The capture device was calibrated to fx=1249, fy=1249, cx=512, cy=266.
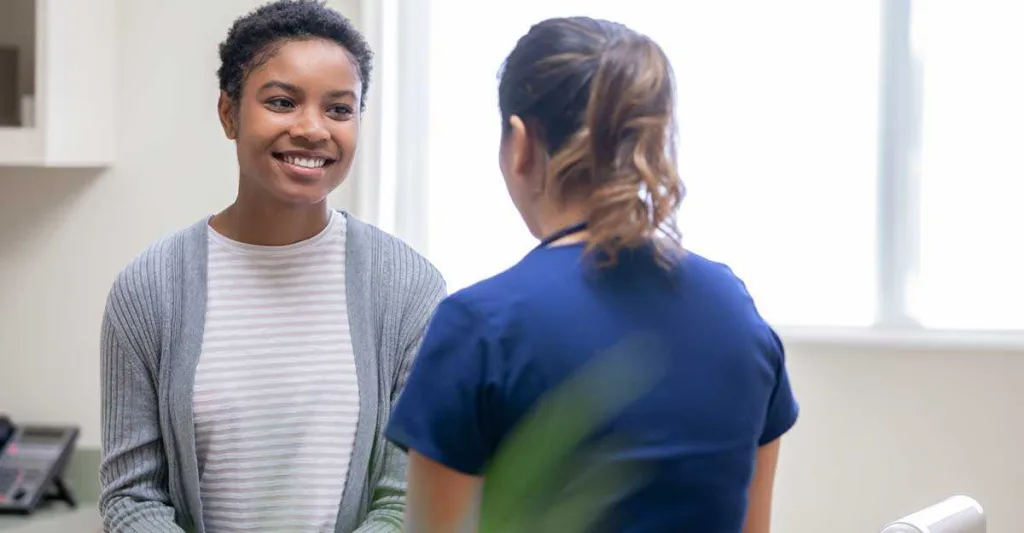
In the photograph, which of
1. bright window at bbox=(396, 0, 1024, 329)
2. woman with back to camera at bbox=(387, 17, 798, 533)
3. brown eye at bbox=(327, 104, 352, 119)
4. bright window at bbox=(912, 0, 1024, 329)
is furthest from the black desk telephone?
woman with back to camera at bbox=(387, 17, 798, 533)

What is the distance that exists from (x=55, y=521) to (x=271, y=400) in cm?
122

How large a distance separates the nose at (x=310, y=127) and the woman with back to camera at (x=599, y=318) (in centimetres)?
51

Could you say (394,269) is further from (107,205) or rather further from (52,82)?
(107,205)

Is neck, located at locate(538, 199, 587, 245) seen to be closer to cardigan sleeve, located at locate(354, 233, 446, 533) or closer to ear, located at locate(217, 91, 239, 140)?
cardigan sleeve, located at locate(354, 233, 446, 533)

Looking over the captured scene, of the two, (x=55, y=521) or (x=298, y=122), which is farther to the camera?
(x=55, y=521)

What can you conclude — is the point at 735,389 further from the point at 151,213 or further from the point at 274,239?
the point at 151,213

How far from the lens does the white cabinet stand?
90.6 inches

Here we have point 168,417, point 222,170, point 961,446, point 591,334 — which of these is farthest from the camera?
point 222,170

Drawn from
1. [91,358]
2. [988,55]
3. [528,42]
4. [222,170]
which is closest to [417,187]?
[222,170]

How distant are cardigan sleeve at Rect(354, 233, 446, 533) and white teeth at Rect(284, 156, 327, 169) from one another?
16 cm

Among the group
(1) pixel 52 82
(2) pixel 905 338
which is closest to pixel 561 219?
(2) pixel 905 338

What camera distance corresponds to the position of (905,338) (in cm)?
220

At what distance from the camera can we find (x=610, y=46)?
0.87 metres

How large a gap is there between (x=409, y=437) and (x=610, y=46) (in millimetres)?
303
